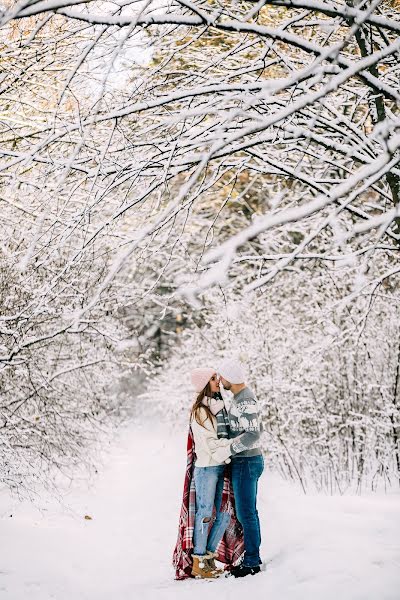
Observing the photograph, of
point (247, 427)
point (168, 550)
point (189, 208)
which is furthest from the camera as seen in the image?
point (168, 550)

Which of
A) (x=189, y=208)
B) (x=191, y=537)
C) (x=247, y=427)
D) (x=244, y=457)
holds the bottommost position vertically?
(x=191, y=537)

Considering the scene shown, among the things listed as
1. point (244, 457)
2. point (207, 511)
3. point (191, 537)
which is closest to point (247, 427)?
point (244, 457)

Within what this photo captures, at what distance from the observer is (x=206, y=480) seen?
4.55 meters

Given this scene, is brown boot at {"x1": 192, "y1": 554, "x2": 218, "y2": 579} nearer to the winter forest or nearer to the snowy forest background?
the winter forest

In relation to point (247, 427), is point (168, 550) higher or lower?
lower

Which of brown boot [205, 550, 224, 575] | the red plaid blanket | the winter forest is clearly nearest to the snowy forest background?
the winter forest

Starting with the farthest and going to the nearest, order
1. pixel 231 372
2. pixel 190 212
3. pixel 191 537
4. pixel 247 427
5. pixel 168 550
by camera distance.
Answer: pixel 168 550 → pixel 191 537 → pixel 231 372 → pixel 247 427 → pixel 190 212

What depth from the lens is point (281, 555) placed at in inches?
178

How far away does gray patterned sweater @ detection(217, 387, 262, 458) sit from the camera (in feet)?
14.1

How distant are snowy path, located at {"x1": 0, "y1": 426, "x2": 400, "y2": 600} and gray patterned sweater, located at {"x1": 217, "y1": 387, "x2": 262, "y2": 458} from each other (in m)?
0.87

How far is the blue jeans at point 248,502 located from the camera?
432cm

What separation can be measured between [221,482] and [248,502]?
37cm

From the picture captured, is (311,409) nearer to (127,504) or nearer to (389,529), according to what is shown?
(127,504)

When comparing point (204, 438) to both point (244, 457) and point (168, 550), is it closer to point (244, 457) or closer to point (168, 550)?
point (244, 457)
